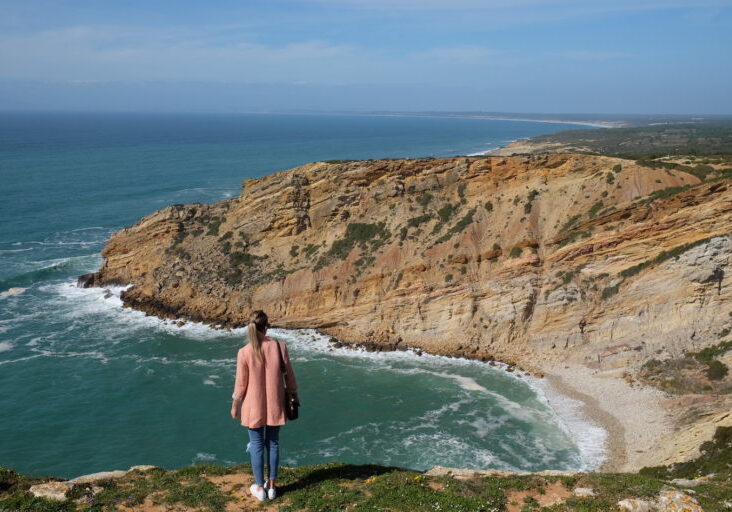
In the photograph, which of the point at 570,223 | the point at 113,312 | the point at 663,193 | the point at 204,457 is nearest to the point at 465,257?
the point at 570,223

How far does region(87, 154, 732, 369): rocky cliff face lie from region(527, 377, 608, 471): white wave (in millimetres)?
3399

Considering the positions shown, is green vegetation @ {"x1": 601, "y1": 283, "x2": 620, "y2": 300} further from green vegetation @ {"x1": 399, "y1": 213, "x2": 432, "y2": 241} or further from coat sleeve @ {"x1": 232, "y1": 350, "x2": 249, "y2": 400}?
coat sleeve @ {"x1": 232, "y1": 350, "x2": 249, "y2": 400}

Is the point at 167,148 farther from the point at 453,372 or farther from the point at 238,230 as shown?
the point at 453,372

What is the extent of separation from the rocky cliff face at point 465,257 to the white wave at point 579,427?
3.40m

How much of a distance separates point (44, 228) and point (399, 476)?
6408 centimetres

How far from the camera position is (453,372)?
106 ft

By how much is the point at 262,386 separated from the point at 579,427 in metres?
22.0

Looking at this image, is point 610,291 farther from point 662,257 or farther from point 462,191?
point 462,191

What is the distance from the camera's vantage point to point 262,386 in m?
9.10

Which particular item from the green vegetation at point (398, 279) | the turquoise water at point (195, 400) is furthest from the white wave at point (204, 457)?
the green vegetation at point (398, 279)

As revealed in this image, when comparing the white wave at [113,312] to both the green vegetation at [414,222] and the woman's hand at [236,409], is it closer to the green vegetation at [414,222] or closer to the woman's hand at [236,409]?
the green vegetation at [414,222]

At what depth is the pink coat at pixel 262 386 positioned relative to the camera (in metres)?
9.04

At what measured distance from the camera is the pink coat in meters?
9.04

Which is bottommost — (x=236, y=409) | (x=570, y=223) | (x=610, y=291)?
(x=610, y=291)
